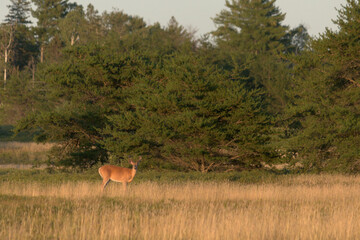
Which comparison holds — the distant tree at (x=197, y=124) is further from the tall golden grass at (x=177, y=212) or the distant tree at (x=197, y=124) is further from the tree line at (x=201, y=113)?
the tall golden grass at (x=177, y=212)

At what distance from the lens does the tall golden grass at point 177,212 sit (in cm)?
933

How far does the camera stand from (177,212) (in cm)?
1170

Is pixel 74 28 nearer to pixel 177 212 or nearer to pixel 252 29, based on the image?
pixel 252 29

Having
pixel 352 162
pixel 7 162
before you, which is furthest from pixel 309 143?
pixel 7 162

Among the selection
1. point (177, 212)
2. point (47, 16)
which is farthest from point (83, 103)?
point (47, 16)

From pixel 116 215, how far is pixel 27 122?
1909cm

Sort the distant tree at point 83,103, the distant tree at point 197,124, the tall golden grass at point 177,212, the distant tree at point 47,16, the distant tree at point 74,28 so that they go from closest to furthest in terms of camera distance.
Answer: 1. the tall golden grass at point 177,212
2. the distant tree at point 197,124
3. the distant tree at point 83,103
4. the distant tree at point 74,28
5. the distant tree at point 47,16

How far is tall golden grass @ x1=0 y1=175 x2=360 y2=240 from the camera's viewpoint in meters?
9.33

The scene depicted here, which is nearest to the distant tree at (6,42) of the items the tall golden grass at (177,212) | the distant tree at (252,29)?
the distant tree at (252,29)

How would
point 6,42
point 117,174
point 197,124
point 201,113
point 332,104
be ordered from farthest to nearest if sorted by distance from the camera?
point 6,42, point 332,104, point 201,113, point 197,124, point 117,174

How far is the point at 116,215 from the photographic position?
35.4 ft

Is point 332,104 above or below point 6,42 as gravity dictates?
below

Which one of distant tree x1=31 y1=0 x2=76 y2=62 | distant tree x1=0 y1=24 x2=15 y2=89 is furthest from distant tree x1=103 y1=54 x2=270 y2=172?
distant tree x1=31 y1=0 x2=76 y2=62

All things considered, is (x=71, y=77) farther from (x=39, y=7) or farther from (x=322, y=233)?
(x=39, y=7)
